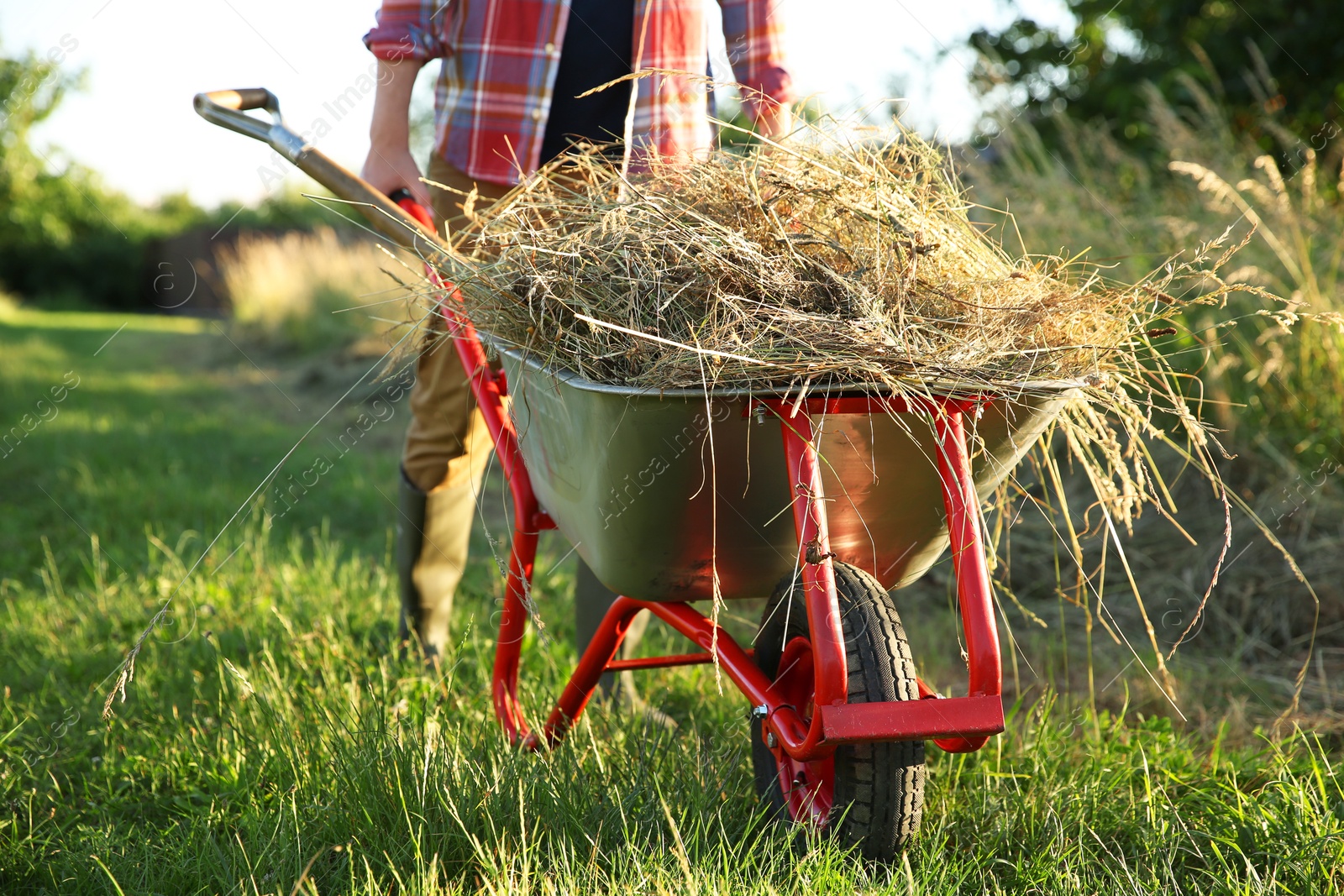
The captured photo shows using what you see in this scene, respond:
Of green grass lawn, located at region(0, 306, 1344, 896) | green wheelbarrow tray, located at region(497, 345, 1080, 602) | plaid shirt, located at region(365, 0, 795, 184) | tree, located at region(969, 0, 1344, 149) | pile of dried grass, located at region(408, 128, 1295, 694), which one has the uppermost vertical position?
tree, located at region(969, 0, 1344, 149)

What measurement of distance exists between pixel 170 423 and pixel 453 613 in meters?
3.74

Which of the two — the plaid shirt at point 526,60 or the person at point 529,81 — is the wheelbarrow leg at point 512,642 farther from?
the plaid shirt at point 526,60

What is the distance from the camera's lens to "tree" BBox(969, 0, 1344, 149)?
4.45 m

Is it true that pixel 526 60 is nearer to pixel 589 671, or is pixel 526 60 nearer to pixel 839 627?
pixel 589 671

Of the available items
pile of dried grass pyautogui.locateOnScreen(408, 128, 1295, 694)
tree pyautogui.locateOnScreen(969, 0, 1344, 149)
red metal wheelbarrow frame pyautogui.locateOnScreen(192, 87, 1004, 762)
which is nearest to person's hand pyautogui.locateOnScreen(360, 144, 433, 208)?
red metal wheelbarrow frame pyautogui.locateOnScreen(192, 87, 1004, 762)

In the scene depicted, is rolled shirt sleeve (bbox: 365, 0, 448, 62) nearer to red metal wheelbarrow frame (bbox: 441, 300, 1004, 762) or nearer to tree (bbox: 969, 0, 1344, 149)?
red metal wheelbarrow frame (bbox: 441, 300, 1004, 762)

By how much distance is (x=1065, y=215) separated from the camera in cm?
351

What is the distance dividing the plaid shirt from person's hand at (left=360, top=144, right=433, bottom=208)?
81 mm

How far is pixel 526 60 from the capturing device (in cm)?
195

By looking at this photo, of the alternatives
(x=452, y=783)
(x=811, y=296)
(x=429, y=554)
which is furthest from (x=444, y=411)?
(x=811, y=296)

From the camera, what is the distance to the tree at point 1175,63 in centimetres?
445

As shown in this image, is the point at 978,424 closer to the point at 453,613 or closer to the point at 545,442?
the point at 545,442

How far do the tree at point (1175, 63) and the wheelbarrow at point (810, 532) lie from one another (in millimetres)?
3245

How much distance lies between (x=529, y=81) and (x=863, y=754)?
4.77 feet
